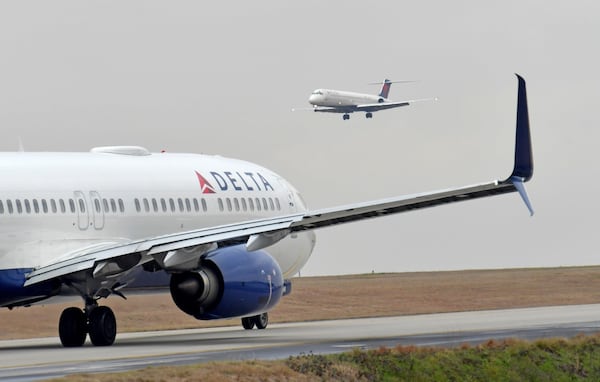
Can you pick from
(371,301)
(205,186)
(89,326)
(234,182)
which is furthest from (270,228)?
(371,301)

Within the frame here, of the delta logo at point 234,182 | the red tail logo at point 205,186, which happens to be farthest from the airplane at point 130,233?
the delta logo at point 234,182

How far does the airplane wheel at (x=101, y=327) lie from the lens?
36031mm

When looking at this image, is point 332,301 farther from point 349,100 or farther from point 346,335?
point 349,100

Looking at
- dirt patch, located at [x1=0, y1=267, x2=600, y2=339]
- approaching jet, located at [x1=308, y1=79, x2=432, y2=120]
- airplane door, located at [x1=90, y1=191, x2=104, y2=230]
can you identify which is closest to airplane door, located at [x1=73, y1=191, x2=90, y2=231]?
airplane door, located at [x1=90, y1=191, x2=104, y2=230]

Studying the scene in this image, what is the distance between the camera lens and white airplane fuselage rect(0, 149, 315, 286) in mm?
35656

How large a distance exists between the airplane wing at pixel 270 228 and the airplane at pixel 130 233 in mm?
25

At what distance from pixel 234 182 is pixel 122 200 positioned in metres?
4.90

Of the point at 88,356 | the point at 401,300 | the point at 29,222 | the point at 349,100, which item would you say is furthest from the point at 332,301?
the point at 349,100

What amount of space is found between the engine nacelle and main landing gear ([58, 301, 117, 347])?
214 centimetres

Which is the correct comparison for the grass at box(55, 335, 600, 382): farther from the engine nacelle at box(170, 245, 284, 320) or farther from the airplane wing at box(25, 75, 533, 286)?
the engine nacelle at box(170, 245, 284, 320)

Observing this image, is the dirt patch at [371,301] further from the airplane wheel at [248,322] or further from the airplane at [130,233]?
the airplane at [130,233]

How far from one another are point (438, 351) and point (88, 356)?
6.83m

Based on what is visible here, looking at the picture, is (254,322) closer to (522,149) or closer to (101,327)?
(101,327)

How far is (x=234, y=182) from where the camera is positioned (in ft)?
140
